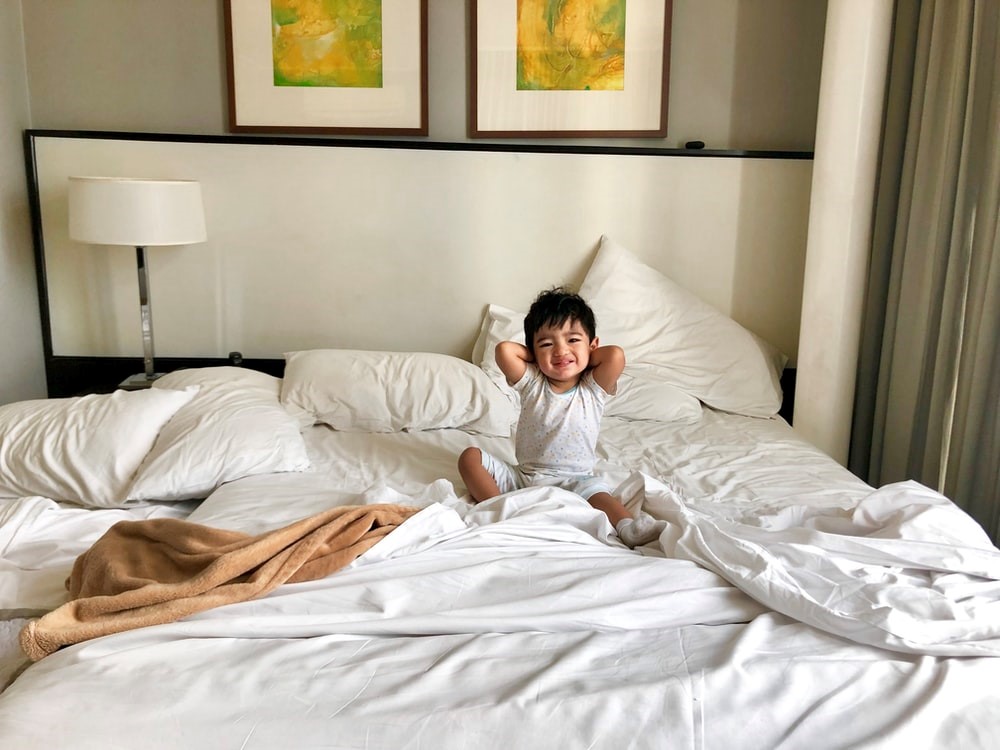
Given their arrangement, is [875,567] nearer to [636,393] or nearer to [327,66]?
[636,393]

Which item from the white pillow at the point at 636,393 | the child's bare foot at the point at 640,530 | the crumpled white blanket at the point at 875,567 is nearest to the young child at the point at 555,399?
the child's bare foot at the point at 640,530

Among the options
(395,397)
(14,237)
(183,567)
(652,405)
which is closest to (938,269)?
(652,405)

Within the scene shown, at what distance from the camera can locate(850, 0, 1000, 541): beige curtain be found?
238 cm

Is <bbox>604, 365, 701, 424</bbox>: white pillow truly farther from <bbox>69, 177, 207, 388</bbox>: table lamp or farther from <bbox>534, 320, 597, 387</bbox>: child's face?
<bbox>69, 177, 207, 388</bbox>: table lamp

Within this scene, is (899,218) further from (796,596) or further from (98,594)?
(98,594)

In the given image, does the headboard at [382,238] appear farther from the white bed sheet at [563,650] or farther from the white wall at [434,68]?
the white bed sheet at [563,650]

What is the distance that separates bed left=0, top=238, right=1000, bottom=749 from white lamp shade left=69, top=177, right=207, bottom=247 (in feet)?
2.42


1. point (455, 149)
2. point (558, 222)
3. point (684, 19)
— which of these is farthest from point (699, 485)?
point (684, 19)

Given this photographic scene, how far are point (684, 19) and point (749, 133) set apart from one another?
1.59 feet

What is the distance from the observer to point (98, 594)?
1524 millimetres

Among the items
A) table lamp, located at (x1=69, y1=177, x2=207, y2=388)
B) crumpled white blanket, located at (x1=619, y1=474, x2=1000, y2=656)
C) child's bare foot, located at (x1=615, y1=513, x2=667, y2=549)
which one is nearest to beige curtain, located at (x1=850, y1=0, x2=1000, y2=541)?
crumpled white blanket, located at (x1=619, y1=474, x2=1000, y2=656)

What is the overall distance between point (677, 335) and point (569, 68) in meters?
1.06

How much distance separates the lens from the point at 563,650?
53.0 inches

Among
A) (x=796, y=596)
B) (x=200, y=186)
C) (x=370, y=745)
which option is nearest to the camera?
(x=370, y=745)
